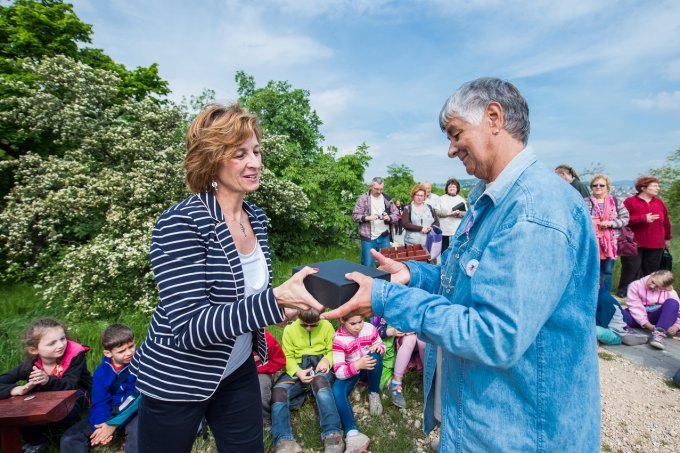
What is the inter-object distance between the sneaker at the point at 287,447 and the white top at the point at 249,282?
1632 millimetres

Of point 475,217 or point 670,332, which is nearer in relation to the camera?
point 475,217

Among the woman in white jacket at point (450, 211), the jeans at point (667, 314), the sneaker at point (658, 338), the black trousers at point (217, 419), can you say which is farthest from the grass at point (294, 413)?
the woman in white jacket at point (450, 211)

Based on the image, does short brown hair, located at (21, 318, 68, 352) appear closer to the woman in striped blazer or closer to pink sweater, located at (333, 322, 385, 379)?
the woman in striped blazer

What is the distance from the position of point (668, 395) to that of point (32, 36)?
1471cm

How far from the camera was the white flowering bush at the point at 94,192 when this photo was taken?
5.84 m

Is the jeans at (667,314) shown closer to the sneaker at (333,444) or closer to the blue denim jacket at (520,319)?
the sneaker at (333,444)

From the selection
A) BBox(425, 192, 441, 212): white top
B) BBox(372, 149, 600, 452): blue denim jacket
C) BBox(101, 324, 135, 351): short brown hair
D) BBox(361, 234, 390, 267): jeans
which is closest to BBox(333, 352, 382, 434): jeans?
BBox(101, 324, 135, 351): short brown hair

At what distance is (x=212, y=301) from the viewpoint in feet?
5.36

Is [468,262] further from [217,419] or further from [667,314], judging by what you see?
[667,314]

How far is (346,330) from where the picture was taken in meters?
3.81

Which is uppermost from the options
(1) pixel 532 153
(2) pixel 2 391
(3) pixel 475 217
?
(1) pixel 532 153

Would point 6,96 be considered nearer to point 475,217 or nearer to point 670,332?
point 475,217

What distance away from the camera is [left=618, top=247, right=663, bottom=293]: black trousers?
6547 mm

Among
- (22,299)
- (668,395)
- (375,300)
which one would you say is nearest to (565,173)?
(668,395)
